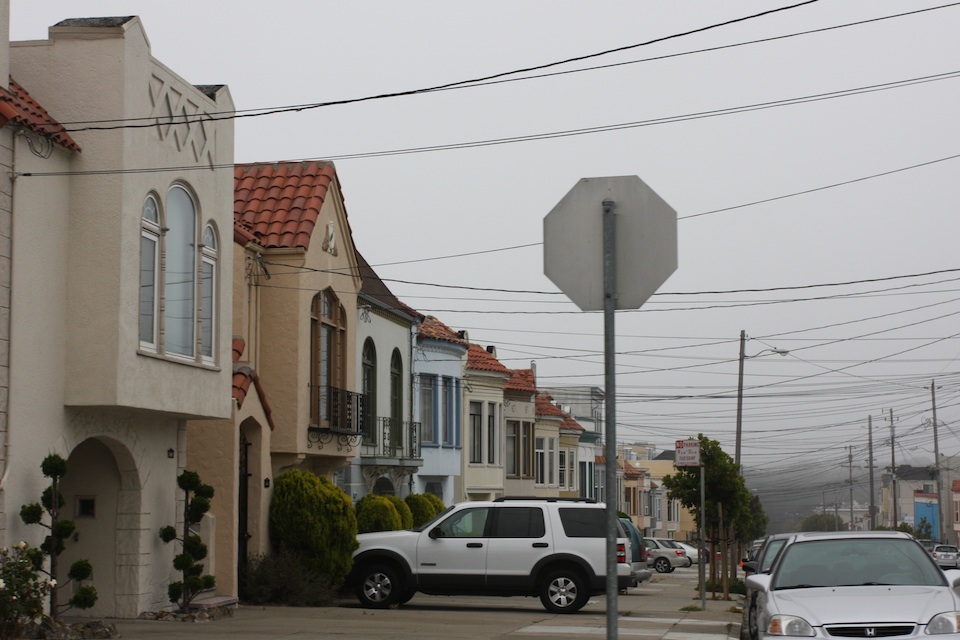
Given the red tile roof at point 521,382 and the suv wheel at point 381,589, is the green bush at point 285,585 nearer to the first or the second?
the suv wheel at point 381,589

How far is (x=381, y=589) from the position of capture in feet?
69.3

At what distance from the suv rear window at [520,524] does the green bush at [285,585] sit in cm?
305

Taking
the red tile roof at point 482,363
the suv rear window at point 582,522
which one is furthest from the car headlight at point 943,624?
the red tile roof at point 482,363

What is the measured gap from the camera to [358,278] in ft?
90.5

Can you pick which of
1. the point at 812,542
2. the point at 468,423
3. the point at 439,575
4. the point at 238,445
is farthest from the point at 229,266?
the point at 468,423

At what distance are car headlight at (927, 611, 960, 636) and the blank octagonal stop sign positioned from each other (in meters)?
5.32

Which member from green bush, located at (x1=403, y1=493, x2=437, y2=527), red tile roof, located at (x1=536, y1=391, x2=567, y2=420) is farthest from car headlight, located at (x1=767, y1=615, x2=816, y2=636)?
red tile roof, located at (x1=536, y1=391, x2=567, y2=420)

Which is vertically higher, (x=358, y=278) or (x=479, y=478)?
(x=358, y=278)

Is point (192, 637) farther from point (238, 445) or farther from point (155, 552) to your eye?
point (238, 445)

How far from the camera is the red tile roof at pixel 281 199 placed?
24.0 m

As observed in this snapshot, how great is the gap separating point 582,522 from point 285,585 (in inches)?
199

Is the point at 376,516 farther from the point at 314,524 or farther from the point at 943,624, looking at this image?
the point at 943,624

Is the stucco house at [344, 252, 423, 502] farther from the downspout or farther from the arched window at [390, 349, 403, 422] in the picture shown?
the downspout

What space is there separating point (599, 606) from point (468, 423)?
1776 centimetres
